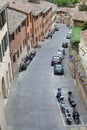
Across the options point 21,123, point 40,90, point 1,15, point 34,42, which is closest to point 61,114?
point 21,123

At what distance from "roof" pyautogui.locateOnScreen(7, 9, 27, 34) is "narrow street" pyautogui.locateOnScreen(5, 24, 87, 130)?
8.96 m

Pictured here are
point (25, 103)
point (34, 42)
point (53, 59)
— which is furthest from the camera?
point (34, 42)

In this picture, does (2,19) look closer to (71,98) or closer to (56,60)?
(71,98)

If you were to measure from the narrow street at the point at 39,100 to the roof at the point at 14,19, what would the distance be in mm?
8956

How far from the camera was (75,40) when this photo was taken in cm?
6012

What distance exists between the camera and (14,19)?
2435 inches

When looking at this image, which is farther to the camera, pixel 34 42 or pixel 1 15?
pixel 34 42

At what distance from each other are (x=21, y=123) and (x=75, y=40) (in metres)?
24.7

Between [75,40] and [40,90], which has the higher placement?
[75,40]

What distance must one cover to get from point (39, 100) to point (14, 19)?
67.9 ft

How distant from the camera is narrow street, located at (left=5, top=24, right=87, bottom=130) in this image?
40344 mm

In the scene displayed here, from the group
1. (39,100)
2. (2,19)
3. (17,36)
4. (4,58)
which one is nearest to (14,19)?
(17,36)

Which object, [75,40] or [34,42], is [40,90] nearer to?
[75,40]

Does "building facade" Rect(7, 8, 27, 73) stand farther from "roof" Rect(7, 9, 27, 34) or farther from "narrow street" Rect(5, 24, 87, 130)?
"narrow street" Rect(5, 24, 87, 130)
